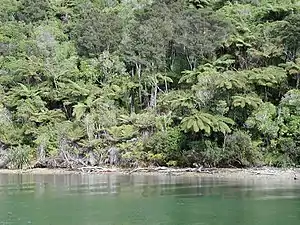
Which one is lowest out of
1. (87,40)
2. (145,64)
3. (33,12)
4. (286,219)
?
(286,219)

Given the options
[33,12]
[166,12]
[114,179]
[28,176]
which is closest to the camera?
[114,179]

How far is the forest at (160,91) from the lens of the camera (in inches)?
1384

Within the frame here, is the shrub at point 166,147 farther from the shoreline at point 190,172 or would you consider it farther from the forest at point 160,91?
the shoreline at point 190,172

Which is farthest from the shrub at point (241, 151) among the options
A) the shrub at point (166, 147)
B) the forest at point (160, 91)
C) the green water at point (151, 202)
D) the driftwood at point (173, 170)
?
the green water at point (151, 202)

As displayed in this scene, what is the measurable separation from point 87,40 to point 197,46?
43.2 ft

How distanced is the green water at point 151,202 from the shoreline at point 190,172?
215cm

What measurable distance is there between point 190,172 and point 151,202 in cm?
1234

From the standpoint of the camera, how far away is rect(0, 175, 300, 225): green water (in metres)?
17.8

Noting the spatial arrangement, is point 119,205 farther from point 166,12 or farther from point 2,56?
point 2,56

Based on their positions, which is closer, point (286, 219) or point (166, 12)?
point (286, 219)

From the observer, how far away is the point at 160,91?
44.4m

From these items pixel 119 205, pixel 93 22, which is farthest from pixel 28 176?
pixel 93 22

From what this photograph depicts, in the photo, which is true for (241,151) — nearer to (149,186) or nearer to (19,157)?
(149,186)

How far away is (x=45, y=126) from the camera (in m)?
42.9
